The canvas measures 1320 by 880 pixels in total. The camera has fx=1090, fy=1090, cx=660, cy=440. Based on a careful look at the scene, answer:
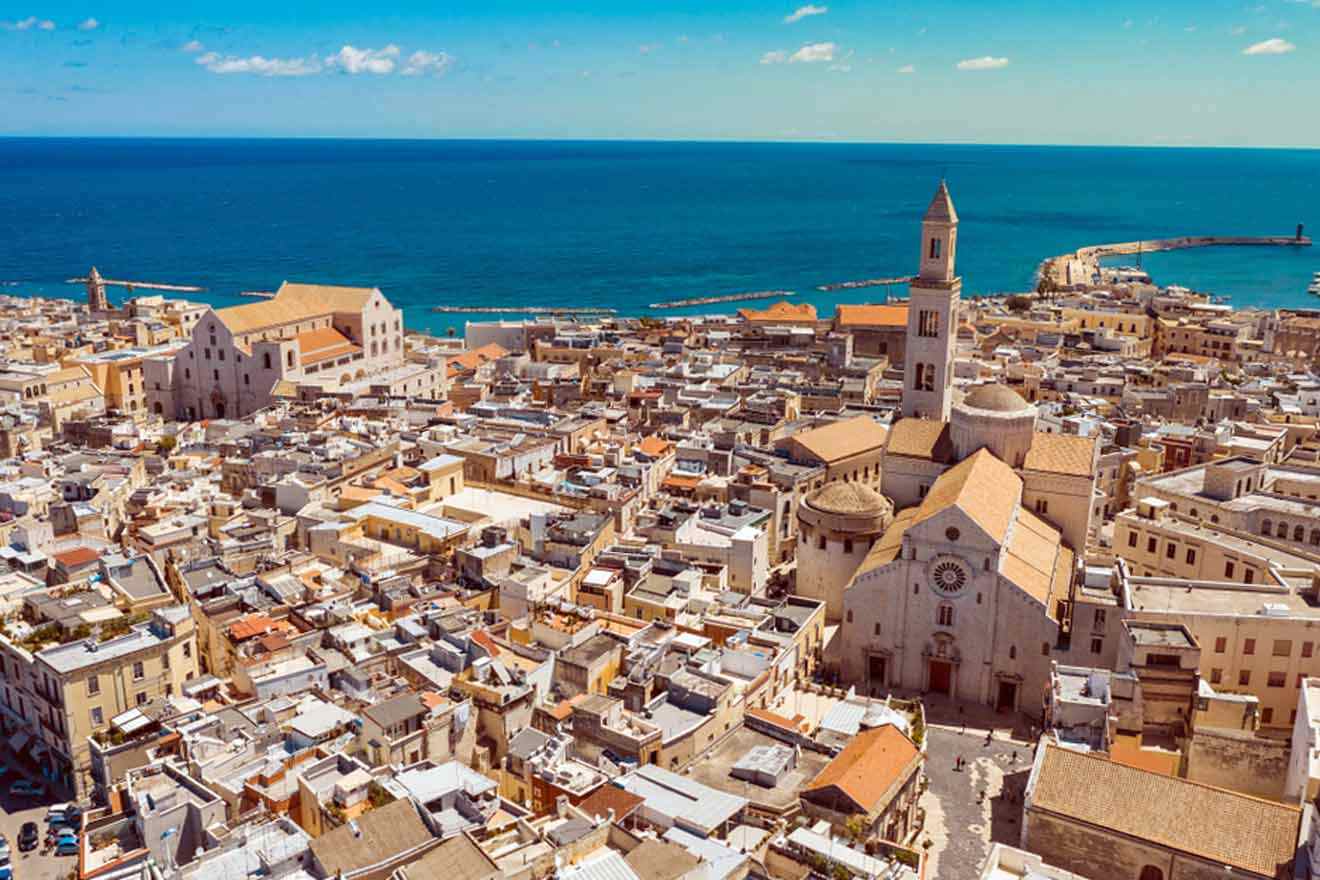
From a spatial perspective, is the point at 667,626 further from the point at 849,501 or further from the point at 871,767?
the point at 849,501

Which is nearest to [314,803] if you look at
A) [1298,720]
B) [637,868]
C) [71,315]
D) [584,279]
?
[637,868]

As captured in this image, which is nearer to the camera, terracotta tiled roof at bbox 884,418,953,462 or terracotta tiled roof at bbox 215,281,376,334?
terracotta tiled roof at bbox 884,418,953,462

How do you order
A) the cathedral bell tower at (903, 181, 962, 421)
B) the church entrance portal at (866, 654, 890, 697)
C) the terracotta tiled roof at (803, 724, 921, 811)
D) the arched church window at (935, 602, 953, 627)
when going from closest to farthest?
the terracotta tiled roof at (803, 724, 921, 811), the arched church window at (935, 602, 953, 627), the church entrance portal at (866, 654, 890, 697), the cathedral bell tower at (903, 181, 962, 421)

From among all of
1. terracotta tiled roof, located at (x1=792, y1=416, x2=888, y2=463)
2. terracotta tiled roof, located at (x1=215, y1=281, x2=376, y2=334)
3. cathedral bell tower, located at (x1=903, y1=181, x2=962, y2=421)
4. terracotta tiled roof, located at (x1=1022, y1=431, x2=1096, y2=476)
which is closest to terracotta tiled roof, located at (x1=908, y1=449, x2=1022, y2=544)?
terracotta tiled roof, located at (x1=1022, y1=431, x2=1096, y2=476)

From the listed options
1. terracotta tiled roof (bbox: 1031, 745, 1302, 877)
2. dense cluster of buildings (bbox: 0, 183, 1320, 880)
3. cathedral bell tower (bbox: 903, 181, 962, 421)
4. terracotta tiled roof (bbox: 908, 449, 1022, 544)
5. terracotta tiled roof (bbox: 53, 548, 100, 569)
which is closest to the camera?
terracotta tiled roof (bbox: 1031, 745, 1302, 877)

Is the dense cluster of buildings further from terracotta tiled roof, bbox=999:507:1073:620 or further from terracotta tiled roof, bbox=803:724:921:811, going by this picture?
terracotta tiled roof, bbox=999:507:1073:620

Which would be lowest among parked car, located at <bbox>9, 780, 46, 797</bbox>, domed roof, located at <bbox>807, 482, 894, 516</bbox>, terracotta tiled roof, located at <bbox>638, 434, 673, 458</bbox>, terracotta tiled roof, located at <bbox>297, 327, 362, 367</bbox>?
parked car, located at <bbox>9, 780, 46, 797</bbox>
